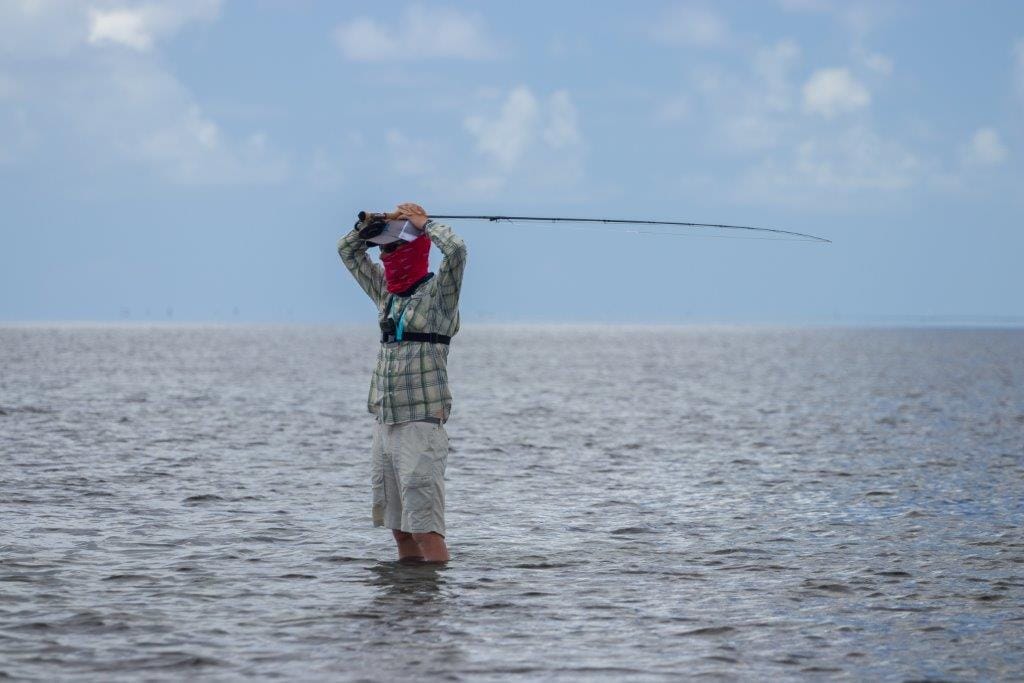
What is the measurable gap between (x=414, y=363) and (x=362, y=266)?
93 centimetres

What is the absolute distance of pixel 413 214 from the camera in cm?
895

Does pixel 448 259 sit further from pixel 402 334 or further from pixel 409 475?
pixel 409 475

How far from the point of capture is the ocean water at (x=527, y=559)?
7.37 m

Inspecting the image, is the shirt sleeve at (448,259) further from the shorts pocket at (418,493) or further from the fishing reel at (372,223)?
the shorts pocket at (418,493)

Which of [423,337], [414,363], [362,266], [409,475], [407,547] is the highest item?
[362,266]

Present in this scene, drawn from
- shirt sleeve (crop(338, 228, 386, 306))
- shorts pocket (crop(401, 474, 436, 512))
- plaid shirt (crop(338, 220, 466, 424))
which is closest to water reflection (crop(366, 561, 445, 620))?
shorts pocket (crop(401, 474, 436, 512))

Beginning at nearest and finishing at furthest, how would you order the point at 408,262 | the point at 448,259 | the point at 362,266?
the point at 448,259
the point at 408,262
the point at 362,266

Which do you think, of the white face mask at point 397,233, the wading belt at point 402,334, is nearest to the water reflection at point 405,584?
the wading belt at point 402,334

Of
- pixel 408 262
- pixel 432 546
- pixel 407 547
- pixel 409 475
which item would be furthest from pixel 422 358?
pixel 407 547

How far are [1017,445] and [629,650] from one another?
645 inches

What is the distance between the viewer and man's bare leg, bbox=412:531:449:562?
959 centimetres

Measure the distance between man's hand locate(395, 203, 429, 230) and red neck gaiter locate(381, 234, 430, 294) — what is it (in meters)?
0.15

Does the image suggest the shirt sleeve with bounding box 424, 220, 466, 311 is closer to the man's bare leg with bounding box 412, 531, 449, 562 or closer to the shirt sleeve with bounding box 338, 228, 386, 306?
the shirt sleeve with bounding box 338, 228, 386, 306

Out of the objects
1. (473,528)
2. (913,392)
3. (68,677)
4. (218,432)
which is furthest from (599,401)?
(68,677)
